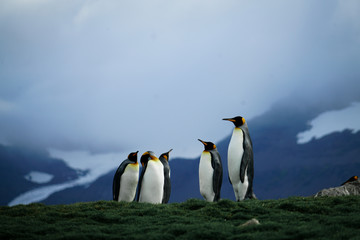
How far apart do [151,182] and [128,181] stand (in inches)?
44.3

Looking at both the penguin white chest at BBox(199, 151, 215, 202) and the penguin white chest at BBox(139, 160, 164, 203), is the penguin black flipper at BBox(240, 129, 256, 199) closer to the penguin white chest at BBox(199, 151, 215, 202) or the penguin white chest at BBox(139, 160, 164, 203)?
the penguin white chest at BBox(199, 151, 215, 202)

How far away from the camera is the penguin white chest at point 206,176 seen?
1484cm

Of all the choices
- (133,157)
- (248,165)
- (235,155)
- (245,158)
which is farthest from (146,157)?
(248,165)

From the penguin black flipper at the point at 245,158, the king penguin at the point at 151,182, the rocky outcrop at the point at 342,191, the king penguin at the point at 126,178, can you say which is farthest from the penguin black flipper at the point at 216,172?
the rocky outcrop at the point at 342,191

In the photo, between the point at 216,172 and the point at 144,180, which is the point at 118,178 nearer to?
the point at 144,180

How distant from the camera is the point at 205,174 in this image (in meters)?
14.9

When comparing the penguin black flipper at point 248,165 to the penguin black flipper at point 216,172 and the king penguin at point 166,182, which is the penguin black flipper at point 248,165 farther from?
the king penguin at point 166,182

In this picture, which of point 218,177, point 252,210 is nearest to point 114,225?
point 252,210

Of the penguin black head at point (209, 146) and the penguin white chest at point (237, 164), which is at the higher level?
the penguin black head at point (209, 146)

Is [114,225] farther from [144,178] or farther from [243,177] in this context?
[243,177]

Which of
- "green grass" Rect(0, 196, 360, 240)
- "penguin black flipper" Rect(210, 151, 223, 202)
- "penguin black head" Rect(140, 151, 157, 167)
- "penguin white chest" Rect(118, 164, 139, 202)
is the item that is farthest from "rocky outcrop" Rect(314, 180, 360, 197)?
"penguin white chest" Rect(118, 164, 139, 202)

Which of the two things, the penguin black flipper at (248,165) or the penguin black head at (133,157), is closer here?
the penguin black flipper at (248,165)

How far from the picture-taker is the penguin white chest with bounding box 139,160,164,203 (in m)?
14.3

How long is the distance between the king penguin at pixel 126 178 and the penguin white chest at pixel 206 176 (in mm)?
2245
